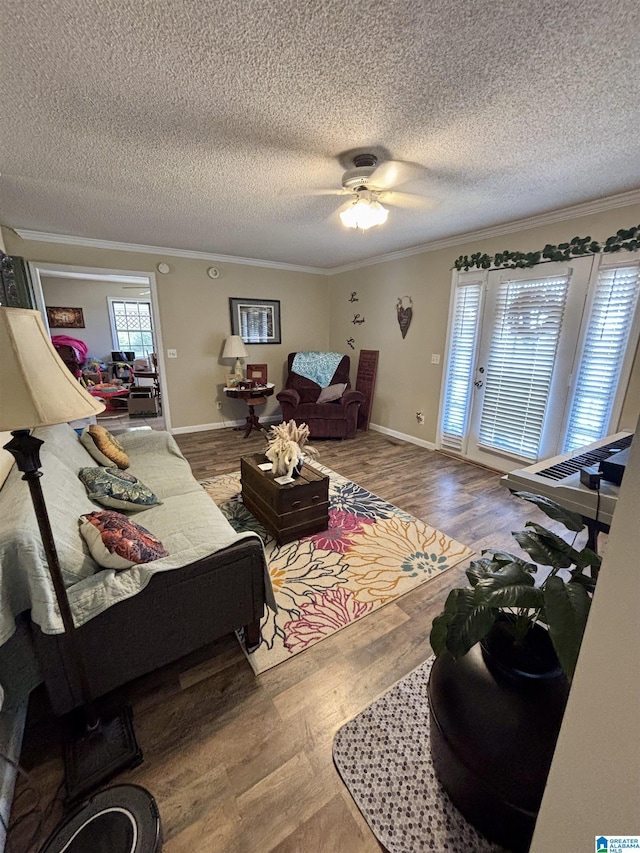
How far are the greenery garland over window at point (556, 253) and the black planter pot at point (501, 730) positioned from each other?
306cm

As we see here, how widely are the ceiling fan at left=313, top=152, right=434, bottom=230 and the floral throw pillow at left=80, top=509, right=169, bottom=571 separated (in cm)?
230

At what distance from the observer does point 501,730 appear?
891mm

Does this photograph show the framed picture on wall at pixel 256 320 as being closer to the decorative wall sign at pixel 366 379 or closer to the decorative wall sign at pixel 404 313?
the decorative wall sign at pixel 366 379

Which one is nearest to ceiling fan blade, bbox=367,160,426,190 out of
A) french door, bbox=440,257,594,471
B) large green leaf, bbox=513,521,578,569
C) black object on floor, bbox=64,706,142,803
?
french door, bbox=440,257,594,471

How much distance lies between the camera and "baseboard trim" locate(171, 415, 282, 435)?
4.89 metres

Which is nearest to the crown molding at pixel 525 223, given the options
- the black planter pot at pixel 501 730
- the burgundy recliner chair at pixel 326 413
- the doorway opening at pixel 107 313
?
the burgundy recliner chair at pixel 326 413

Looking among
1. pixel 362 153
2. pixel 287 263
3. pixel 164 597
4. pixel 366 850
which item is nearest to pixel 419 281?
pixel 287 263

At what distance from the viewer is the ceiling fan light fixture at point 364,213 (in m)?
2.21

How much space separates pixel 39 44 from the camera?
120cm

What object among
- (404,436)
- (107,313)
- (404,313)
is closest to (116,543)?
(404,436)

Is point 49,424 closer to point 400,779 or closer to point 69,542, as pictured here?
point 69,542

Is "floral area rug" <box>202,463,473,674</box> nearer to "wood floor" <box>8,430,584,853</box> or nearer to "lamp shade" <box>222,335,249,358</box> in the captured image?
"wood floor" <box>8,430,584,853</box>

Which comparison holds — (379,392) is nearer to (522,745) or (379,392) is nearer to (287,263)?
(287,263)

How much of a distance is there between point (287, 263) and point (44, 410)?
4.87 m
